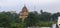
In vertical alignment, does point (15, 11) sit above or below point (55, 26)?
above

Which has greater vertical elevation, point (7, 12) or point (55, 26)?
point (7, 12)

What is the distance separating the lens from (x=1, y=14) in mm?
5410

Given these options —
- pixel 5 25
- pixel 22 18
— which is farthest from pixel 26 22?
pixel 5 25

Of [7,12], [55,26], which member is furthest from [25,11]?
[55,26]

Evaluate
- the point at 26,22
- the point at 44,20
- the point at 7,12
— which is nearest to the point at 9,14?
the point at 7,12

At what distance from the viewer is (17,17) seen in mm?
5441

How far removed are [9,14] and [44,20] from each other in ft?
2.66

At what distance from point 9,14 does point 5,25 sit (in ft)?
0.91

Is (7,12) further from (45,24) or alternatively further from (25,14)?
(45,24)

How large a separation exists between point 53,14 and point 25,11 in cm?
64

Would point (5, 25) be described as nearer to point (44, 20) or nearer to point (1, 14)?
point (1, 14)

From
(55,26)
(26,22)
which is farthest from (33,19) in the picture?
(55,26)

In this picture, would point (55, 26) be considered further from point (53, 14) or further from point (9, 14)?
point (9, 14)

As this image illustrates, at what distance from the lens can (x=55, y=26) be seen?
5.49 meters
